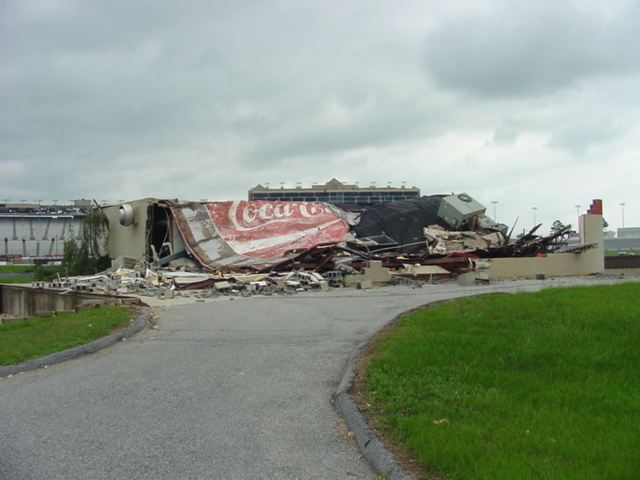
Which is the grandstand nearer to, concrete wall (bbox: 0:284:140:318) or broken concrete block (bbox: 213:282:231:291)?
concrete wall (bbox: 0:284:140:318)

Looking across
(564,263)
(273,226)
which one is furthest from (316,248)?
(564,263)

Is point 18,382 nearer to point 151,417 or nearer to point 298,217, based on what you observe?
point 151,417

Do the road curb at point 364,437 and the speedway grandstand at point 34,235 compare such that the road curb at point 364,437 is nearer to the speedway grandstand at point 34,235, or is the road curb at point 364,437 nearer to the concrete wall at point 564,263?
the concrete wall at point 564,263

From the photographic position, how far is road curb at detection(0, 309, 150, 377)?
8258 millimetres

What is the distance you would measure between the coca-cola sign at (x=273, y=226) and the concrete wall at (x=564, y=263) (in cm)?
858

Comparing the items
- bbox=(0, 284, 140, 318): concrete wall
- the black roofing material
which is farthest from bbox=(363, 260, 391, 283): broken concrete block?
bbox=(0, 284, 140, 318): concrete wall

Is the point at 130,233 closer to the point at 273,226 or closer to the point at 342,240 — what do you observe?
the point at 273,226

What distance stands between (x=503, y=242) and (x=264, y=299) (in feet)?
49.3

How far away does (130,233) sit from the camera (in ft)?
104

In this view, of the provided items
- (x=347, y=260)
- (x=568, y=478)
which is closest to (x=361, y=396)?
(x=568, y=478)

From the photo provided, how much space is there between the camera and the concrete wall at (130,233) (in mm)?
30391

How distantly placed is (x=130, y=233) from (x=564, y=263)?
21405 mm

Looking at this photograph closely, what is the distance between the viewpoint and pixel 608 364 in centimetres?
659

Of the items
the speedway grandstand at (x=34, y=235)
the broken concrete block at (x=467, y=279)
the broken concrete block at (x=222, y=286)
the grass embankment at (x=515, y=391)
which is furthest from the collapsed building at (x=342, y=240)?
the speedway grandstand at (x=34, y=235)
